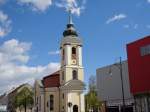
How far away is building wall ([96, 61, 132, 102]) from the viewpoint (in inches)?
2299

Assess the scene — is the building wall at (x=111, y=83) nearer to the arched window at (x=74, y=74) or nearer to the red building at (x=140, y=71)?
the red building at (x=140, y=71)

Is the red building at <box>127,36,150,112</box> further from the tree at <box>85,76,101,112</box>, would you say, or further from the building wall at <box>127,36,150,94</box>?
the tree at <box>85,76,101,112</box>

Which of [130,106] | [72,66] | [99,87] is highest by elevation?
[72,66]

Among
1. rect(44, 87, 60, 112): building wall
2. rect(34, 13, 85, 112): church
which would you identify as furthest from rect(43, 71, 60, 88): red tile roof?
rect(44, 87, 60, 112): building wall

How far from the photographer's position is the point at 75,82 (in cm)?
7819

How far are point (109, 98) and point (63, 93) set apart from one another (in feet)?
58.2

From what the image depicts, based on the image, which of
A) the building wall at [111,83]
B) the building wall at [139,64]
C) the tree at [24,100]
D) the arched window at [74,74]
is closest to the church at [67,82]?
the arched window at [74,74]

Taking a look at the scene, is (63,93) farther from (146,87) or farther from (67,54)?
(146,87)

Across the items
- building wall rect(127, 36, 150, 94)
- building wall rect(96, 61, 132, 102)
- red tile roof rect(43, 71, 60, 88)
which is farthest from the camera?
red tile roof rect(43, 71, 60, 88)

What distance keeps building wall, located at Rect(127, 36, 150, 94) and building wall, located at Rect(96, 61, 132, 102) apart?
4632 millimetres

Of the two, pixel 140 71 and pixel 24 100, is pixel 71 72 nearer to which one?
pixel 24 100

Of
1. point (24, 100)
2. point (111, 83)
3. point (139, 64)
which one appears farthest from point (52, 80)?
point (139, 64)

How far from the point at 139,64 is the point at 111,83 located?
13.4 meters

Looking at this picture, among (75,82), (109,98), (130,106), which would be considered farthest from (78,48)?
(130,106)
